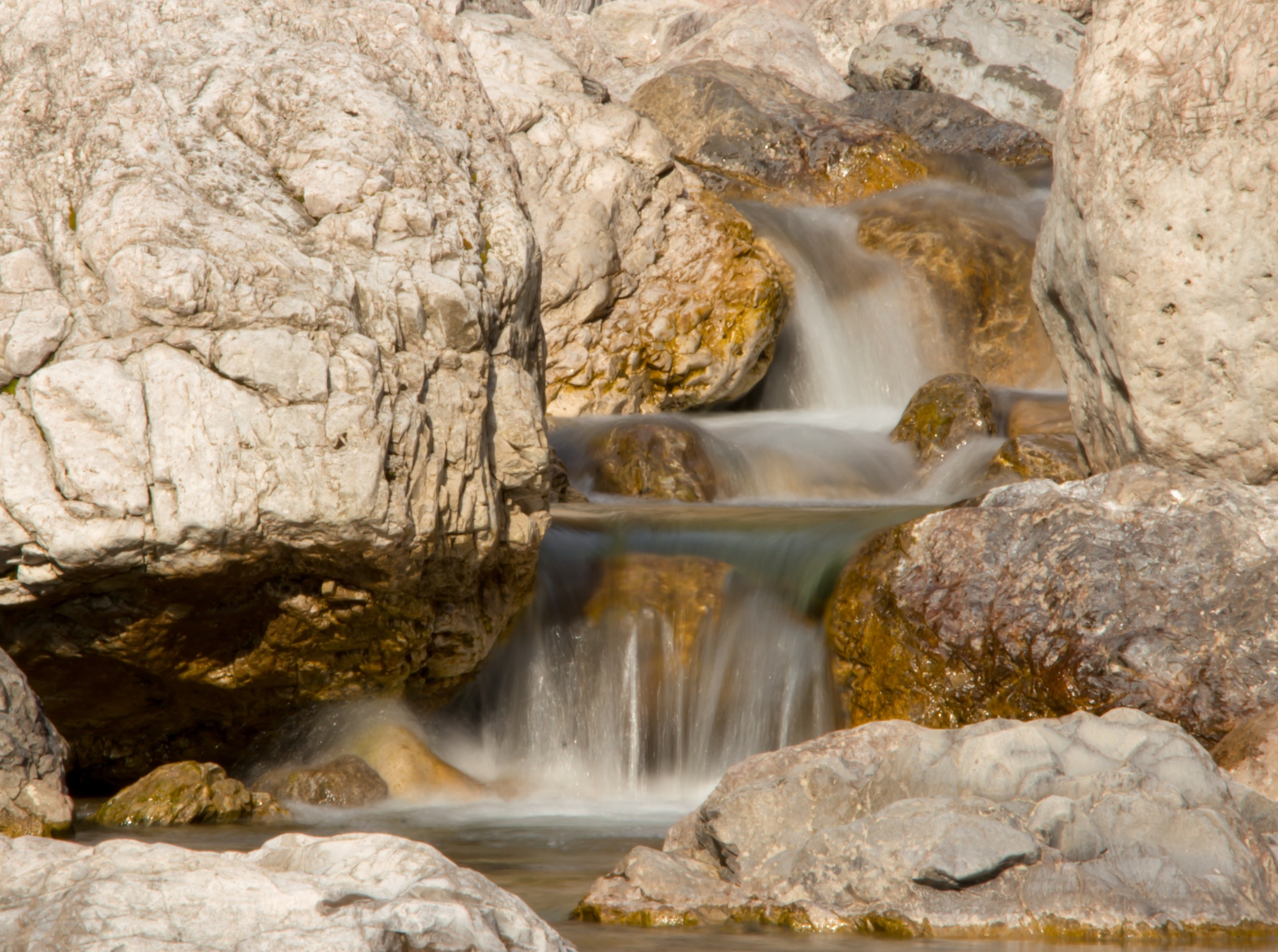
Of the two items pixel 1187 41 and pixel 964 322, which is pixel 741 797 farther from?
pixel 964 322

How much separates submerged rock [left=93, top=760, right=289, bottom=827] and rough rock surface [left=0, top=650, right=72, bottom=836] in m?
0.33

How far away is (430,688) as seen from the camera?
19.7 ft

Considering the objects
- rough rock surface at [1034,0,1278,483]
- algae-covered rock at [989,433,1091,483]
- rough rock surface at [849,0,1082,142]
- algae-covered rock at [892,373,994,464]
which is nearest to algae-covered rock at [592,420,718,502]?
algae-covered rock at [892,373,994,464]

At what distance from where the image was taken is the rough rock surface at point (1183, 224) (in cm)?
535

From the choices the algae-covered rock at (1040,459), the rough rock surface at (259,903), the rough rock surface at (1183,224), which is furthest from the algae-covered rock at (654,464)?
the rough rock surface at (259,903)

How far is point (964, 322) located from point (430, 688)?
824cm

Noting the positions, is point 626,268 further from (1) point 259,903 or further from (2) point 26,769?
(1) point 259,903

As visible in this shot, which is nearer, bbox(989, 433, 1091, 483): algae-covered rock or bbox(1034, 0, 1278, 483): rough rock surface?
bbox(1034, 0, 1278, 483): rough rock surface

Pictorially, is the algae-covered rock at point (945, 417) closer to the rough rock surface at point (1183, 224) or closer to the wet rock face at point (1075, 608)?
the rough rock surface at point (1183, 224)

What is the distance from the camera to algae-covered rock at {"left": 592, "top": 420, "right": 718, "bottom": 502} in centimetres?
930

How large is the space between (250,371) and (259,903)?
8.87ft

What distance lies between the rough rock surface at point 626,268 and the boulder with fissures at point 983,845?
7.71 meters

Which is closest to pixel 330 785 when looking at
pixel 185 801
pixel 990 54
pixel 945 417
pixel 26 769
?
pixel 185 801

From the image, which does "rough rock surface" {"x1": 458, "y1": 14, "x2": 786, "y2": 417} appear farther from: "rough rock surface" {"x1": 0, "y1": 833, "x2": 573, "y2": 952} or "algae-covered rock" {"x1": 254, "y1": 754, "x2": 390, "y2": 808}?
"rough rock surface" {"x1": 0, "y1": 833, "x2": 573, "y2": 952}
